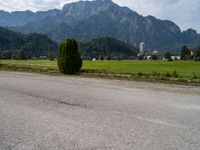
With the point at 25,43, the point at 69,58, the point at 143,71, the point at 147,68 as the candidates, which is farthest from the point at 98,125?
the point at 25,43

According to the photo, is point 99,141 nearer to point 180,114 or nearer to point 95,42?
point 180,114

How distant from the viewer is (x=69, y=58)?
2994cm

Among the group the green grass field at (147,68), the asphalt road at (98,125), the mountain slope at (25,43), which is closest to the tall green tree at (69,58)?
the green grass field at (147,68)

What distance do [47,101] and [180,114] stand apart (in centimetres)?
490

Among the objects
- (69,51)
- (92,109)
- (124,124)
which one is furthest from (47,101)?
(69,51)

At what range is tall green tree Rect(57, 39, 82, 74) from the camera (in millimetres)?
29969

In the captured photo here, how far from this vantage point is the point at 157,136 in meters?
6.86

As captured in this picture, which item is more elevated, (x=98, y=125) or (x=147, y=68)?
(x=147, y=68)

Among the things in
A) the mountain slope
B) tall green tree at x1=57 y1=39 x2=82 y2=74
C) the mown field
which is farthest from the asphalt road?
the mountain slope

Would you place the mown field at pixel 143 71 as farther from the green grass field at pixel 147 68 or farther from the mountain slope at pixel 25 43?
the mountain slope at pixel 25 43

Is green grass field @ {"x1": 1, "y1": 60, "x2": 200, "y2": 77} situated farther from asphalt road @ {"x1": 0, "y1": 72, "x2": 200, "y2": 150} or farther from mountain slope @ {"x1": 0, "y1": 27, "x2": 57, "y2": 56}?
mountain slope @ {"x1": 0, "y1": 27, "x2": 57, "y2": 56}

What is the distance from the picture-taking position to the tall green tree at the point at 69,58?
30.0 meters

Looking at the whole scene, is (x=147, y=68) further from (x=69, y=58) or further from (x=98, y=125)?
(x=98, y=125)

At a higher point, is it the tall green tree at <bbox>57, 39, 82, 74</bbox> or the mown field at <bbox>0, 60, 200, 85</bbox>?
the tall green tree at <bbox>57, 39, 82, 74</bbox>
